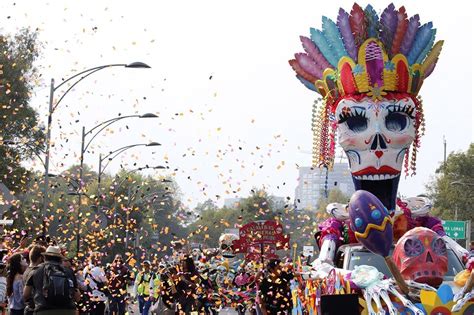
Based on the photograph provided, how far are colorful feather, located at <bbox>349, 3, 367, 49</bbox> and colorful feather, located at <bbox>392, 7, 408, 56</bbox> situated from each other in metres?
0.46

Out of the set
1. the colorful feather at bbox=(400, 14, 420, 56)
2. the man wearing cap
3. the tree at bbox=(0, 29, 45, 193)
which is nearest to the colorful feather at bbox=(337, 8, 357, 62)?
the colorful feather at bbox=(400, 14, 420, 56)

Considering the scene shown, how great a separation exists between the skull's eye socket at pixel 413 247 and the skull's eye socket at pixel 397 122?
4.16 meters

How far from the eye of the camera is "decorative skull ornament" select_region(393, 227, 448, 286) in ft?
40.2

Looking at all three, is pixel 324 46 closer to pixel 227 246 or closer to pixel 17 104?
pixel 227 246

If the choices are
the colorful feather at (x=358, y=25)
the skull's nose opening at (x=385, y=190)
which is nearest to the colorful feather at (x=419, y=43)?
the colorful feather at (x=358, y=25)

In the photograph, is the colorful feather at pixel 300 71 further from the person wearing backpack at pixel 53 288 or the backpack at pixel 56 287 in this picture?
the backpack at pixel 56 287

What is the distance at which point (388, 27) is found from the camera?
16922mm

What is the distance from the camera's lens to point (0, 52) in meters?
41.3

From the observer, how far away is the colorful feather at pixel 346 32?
16.8 meters

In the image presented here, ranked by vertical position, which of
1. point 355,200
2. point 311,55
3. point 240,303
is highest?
point 311,55

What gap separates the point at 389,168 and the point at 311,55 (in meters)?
2.26

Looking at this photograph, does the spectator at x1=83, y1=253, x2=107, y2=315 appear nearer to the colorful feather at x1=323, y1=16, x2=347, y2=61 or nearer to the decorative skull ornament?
the colorful feather at x1=323, y1=16, x2=347, y2=61

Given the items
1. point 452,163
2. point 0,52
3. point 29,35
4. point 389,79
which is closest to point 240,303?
Result: point 389,79

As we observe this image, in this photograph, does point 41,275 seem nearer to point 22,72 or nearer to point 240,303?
point 240,303
